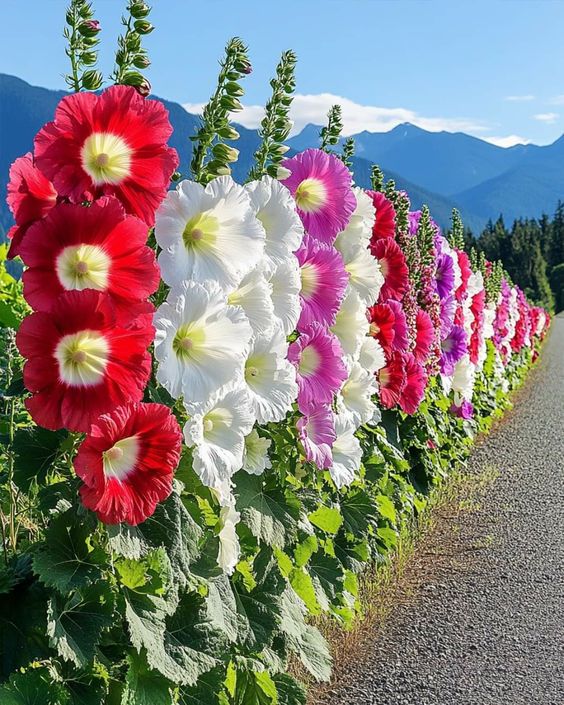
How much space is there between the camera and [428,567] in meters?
4.50

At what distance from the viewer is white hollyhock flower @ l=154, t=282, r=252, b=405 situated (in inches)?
68.8

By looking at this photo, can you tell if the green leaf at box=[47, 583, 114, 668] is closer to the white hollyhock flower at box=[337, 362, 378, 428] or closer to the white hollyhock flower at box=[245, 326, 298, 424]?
the white hollyhock flower at box=[245, 326, 298, 424]

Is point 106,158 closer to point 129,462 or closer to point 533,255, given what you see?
point 129,462

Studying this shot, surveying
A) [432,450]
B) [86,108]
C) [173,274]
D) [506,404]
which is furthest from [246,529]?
[506,404]

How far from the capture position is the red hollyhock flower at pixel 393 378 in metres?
3.65

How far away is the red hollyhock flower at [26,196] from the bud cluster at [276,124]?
885mm

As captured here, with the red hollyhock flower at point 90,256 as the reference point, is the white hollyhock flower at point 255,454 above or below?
below

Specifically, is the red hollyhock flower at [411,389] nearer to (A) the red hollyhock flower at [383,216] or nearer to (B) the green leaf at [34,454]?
(A) the red hollyhock flower at [383,216]

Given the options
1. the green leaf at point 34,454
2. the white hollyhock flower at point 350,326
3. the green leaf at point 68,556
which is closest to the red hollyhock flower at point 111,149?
the green leaf at point 34,454

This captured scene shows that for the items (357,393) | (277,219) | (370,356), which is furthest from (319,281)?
(370,356)

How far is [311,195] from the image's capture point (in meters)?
2.73

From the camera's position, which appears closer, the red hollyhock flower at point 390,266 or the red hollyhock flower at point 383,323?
the red hollyhock flower at point 383,323

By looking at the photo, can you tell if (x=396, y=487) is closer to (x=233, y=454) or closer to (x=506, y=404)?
(x=233, y=454)

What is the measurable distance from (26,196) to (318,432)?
1.24 m
